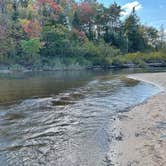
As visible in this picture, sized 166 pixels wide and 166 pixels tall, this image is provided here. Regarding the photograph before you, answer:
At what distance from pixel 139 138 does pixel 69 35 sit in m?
49.6

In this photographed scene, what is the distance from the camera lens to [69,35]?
5603cm

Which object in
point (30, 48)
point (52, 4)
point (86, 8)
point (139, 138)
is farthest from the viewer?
point (86, 8)

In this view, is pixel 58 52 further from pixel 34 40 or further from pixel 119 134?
pixel 119 134

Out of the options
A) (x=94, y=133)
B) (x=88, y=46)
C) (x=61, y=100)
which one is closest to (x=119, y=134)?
(x=94, y=133)

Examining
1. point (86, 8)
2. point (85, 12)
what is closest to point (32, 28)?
point (85, 12)

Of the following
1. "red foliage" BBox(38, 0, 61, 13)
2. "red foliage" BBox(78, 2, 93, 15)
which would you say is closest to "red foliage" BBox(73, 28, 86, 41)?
"red foliage" BBox(38, 0, 61, 13)

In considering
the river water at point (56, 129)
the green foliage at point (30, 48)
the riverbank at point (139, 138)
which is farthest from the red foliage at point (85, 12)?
the riverbank at point (139, 138)

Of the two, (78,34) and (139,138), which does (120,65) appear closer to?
(78,34)

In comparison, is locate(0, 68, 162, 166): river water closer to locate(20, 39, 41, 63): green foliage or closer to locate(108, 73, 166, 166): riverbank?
locate(108, 73, 166, 166): riverbank

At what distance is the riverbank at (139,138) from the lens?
6.29 meters

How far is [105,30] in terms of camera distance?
69.5 m

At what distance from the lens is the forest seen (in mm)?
48688

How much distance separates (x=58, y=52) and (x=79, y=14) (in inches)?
635

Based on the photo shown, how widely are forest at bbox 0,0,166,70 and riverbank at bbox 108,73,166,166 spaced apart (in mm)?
38241
